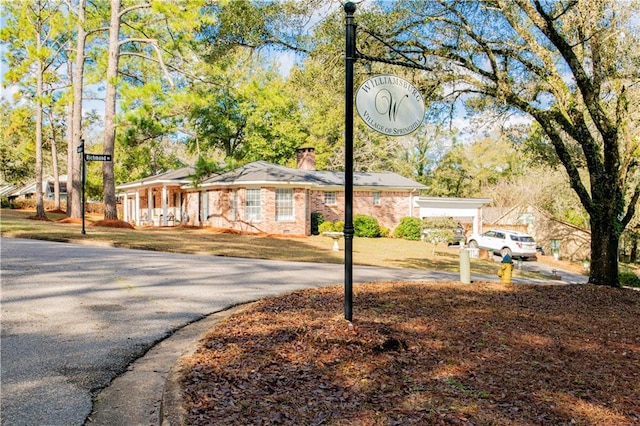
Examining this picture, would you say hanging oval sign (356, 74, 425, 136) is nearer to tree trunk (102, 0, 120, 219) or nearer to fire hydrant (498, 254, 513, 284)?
fire hydrant (498, 254, 513, 284)

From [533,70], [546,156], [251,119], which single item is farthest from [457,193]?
[533,70]

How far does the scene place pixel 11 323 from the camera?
5168 millimetres

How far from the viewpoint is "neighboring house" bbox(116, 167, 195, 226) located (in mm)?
27748

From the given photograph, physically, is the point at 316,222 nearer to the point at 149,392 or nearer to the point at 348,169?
the point at 348,169

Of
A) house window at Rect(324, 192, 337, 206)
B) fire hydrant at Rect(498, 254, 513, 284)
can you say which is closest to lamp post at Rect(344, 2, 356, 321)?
fire hydrant at Rect(498, 254, 513, 284)

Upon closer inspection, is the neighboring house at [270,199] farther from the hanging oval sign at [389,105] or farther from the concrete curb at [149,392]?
the concrete curb at [149,392]

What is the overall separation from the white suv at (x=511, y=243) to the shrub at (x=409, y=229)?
14.8 ft

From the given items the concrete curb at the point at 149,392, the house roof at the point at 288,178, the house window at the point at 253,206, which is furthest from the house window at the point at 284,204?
the concrete curb at the point at 149,392

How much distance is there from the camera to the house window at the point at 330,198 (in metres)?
29.1

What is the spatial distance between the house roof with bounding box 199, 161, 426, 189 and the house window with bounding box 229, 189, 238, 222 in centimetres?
68

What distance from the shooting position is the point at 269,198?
2528cm

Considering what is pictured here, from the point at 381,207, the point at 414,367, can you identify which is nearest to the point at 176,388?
the point at 414,367

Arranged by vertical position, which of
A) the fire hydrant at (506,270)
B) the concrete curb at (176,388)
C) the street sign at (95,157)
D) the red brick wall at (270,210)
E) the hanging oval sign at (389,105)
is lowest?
the concrete curb at (176,388)

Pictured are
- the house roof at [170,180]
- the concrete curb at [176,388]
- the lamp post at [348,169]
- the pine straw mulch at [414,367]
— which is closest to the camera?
the concrete curb at [176,388]
